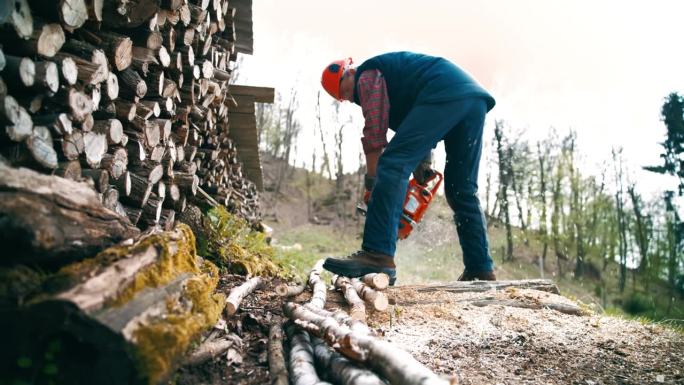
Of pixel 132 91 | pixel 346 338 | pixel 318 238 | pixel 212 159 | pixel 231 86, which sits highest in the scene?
pixel 231 86

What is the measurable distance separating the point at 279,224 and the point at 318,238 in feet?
13.4

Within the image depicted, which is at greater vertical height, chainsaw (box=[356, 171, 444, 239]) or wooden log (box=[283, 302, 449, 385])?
chainsaw (box=[356, 171, 444, 239])

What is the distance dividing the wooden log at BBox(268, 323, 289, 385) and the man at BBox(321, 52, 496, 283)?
1120mm

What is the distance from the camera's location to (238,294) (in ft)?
7.95

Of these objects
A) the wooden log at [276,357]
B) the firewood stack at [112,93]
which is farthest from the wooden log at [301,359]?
the firewood stack at [112,93]

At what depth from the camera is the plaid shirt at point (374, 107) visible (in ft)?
11.1

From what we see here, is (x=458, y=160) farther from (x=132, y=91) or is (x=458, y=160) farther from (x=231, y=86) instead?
(x=231, y=86)

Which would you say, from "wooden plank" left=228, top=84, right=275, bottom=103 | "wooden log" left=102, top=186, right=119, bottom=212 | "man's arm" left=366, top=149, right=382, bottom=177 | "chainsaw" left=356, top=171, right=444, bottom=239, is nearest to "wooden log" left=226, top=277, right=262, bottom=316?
"wooden log" left=102, top=186, right=119, bottom=212

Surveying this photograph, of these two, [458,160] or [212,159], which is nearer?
[458,160]

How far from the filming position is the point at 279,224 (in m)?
22.4

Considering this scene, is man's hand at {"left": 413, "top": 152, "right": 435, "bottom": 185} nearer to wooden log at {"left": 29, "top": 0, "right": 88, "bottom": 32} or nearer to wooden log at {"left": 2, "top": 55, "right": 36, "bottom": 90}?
wooden log at {"left": 29, "top": 0, "right": 88, "bottom": 32}

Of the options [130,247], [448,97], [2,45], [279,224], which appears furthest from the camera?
→ [279,224]

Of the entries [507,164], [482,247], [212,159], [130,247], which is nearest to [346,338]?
[130,247]

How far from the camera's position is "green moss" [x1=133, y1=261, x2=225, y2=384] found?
117 centimetres
